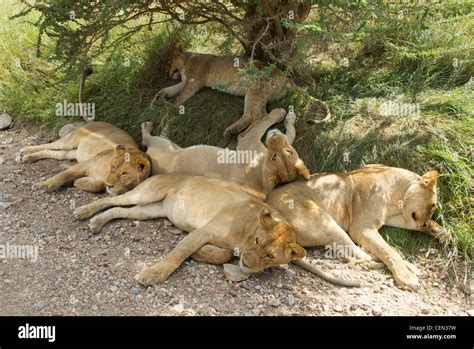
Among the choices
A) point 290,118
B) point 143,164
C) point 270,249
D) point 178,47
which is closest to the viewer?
point 270,249

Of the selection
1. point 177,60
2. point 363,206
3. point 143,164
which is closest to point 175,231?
point 143,164

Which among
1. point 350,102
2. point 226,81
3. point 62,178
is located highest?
point 226,81

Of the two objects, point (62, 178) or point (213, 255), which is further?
point (62, 178)

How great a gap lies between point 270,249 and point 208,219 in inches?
30.6

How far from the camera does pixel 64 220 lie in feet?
17.4

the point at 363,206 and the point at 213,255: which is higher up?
the point at 363,206

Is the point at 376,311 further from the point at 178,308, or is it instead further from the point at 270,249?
the point at 178,308

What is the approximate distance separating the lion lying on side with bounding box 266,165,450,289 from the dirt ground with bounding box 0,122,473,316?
20 centimetres

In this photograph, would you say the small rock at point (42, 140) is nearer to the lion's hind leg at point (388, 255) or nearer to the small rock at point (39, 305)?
the small rock at point (39, 305)

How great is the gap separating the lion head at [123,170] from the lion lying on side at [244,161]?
0.95ft

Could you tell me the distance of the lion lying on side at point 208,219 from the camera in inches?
168

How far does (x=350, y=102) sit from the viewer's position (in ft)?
20.0

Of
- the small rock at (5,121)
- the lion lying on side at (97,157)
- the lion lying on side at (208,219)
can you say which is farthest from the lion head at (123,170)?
the small rock at (5,121)

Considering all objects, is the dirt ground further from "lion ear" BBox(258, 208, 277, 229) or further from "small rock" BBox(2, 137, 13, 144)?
"small rock" BBox(2, 137, 13, 144)
